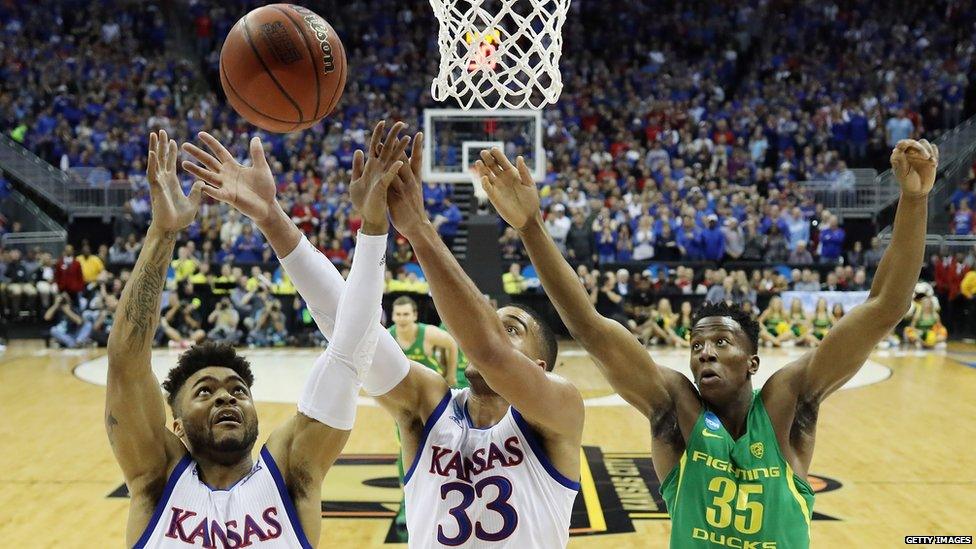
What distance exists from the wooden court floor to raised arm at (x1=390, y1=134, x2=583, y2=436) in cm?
350

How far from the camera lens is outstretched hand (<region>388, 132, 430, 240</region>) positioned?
8.04 ft

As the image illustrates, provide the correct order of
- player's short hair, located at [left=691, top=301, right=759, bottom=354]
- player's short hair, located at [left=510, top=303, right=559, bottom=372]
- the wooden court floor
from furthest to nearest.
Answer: the wooden court floor, player's short hair, located at [left=691, top=301, right=759, bottom=354], player's short hair, located at [left=510, top=303, right=559, bottom=372]

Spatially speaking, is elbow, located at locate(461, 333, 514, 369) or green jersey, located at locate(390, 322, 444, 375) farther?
green jersey, located at locate(390, 322, 444, 375)

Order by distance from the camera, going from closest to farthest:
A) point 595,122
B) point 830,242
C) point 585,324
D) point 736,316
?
1. point 585,324
2. point 736,316
3. point 830,242
4. point 595,122

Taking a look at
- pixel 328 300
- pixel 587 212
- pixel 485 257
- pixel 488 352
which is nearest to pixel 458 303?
pixel 488 352

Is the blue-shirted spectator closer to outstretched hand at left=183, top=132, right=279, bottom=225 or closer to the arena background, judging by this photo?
the arena background

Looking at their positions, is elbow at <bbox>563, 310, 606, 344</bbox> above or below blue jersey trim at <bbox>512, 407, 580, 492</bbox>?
above

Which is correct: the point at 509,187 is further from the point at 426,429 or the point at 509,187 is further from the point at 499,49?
the point at 499,49

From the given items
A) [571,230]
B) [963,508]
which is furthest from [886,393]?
[571,230]

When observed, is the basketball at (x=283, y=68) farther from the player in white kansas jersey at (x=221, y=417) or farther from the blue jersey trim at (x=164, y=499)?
the blue jersey trim at (x=164, y=499)

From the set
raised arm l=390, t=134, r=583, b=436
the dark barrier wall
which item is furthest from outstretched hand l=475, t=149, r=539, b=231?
the dark barrier wall

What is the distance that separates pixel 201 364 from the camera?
9.22 ft

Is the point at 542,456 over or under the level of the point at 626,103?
under

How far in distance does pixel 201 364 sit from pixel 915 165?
2.17m
